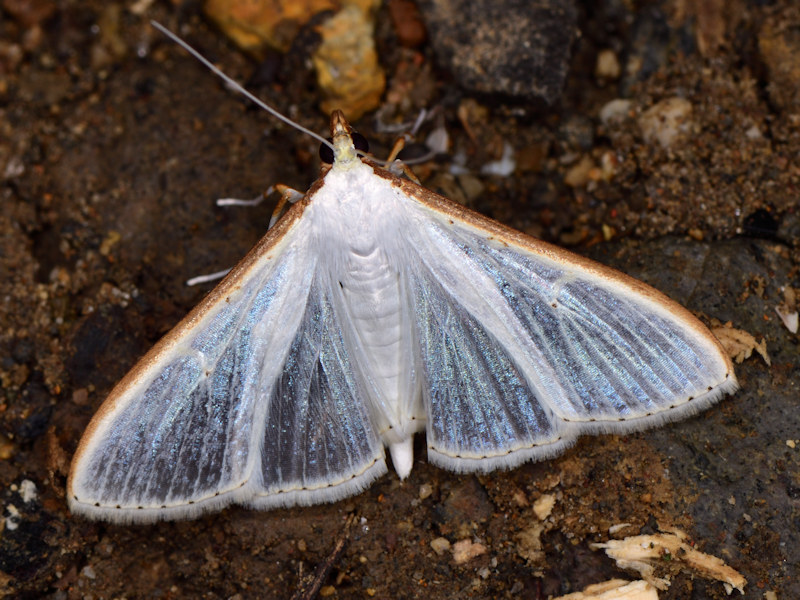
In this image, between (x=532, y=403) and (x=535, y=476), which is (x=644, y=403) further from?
(x=535, y=476)

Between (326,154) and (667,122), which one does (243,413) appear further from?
(667,122)

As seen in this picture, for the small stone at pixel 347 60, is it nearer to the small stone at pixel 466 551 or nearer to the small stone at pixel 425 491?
the small stone at pixel 425 491

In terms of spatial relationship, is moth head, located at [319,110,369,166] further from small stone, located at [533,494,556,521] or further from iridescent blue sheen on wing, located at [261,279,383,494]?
Answer: small stone, located at [533,494,556,521]

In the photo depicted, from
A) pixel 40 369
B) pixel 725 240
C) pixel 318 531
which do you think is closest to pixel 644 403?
pixel 725 240

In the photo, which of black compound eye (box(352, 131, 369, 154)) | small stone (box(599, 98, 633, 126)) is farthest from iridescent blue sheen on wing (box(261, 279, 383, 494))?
small stone (box(599, 98, 633, 126))

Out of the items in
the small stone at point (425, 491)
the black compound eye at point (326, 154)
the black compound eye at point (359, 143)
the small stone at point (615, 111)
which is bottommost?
the small stone at point (425, 491)

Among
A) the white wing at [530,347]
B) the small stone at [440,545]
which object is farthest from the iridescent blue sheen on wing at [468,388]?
the small stone at [440,545]
